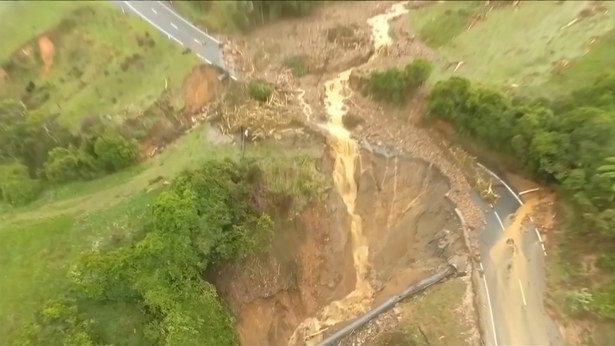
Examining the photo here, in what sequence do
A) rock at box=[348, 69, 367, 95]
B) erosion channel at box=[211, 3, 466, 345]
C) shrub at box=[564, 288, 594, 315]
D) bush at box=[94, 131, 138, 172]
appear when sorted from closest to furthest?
shrub at box=[564, 288, 594, 315] < erosion channel at box=[211, 3, 466, 345] < bush at box=[94, 131, 138, 172] < rock at box=[348, 69, 367, 95]

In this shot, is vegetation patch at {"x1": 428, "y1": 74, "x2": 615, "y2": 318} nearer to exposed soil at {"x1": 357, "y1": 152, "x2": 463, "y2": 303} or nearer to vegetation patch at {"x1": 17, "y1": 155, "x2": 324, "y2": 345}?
exposed soil at {"x1": 357, "y1": 152, "x2": 463, "y2": 303}

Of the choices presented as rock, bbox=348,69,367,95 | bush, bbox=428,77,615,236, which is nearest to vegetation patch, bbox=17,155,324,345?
rock, bbox=348,69,367,95

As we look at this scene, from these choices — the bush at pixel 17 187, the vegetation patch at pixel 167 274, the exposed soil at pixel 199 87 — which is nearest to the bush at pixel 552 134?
the vegetation patch at pixel 167 274

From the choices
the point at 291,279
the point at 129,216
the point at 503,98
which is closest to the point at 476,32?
the point at 503,98

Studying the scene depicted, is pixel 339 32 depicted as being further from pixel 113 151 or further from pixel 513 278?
pixel 513 278

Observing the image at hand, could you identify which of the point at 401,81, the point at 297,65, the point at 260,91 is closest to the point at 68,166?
the point at 260,91

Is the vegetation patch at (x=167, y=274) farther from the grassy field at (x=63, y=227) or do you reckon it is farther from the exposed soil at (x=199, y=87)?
the exposed soil at (x=199, y=87)

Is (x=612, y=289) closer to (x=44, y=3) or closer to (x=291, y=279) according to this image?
(x=291, y=279)
